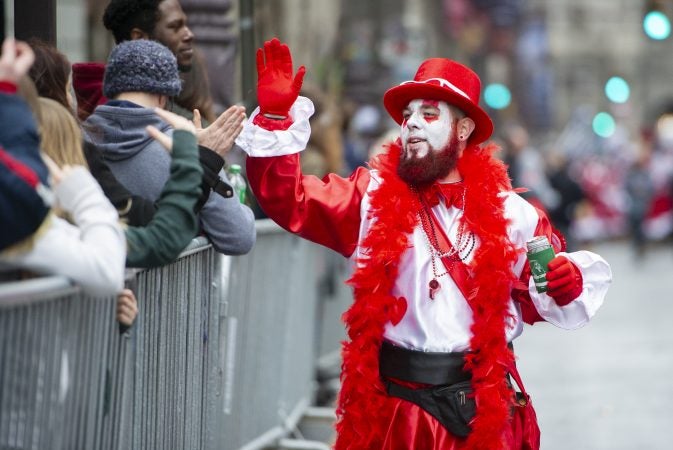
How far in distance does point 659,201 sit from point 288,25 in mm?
10234

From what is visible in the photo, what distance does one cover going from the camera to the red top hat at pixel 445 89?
4.50 m

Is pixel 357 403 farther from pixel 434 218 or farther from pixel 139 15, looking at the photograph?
pixel 139 15

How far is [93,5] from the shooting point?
36.8 ft

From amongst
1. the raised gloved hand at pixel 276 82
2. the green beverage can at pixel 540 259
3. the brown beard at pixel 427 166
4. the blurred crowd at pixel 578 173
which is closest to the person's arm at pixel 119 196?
the raised gloved hand at pixel 276 82

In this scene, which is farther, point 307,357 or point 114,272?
point 307,357

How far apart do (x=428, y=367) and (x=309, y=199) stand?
0.68 metres

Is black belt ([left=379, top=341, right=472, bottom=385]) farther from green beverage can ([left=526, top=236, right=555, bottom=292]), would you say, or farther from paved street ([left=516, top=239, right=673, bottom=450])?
paved street ([left=516, top=239, right=673, bottom=450])

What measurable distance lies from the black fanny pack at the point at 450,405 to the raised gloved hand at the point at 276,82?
1.03 metres

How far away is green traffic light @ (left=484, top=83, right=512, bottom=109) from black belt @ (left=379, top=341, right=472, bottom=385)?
3341cm

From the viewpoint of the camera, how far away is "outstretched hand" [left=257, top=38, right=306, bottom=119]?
4406mm

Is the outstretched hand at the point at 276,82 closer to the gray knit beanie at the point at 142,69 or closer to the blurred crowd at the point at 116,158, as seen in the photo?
the blurred crowd at the point at 116,158

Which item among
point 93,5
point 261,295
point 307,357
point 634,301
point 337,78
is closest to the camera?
point 261,295

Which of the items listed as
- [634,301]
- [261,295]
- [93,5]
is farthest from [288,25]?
[261,295]

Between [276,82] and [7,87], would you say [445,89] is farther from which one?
[7,87]
